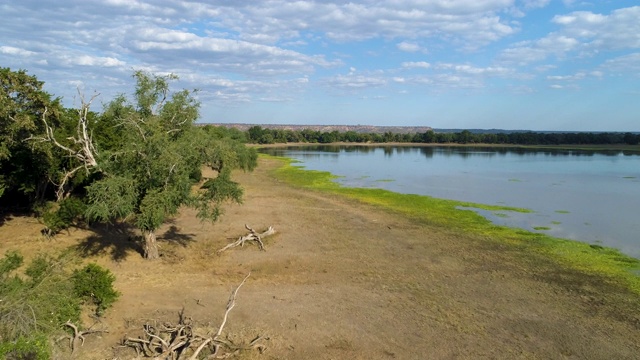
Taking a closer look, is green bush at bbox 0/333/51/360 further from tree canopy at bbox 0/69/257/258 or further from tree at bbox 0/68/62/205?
tree at bbox 0/68/62/205

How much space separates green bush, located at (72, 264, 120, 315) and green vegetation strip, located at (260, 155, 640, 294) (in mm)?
17293

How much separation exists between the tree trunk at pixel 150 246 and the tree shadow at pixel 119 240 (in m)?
0.67

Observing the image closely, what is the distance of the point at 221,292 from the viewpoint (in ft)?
49.9

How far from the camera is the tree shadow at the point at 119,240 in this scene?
1878cm

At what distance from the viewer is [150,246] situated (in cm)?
1811

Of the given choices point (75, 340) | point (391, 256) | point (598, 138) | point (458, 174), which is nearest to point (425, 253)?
point (391, 256)

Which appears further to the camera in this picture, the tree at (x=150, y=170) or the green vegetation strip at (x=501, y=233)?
the green vegetation strip at (x=501, y=233)

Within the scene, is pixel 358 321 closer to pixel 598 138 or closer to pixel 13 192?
pixel 13 192

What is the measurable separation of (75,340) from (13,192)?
18.6 metres

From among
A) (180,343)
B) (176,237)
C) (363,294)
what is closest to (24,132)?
(176,237)

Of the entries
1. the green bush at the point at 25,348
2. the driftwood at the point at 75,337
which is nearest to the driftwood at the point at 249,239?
the driftwood at the point at 75,337

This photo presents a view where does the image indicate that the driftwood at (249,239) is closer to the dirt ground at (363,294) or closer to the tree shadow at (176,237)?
the dirt ground at (363,294)

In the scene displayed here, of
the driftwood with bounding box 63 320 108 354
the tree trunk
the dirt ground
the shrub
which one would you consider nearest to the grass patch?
the dirt ground

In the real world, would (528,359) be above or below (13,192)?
below
